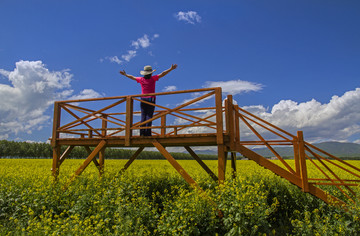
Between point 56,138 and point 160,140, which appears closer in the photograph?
point 160,140

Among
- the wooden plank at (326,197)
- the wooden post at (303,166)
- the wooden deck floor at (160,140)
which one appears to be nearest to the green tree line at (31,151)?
the wooden deck floor at (160,140)

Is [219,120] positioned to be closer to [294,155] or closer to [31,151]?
[294,155]

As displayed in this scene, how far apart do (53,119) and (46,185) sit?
2.45 m

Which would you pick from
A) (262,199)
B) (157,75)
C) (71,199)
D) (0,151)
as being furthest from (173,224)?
(0,151)

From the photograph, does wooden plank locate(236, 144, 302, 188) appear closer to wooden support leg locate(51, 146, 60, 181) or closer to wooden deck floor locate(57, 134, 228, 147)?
wooden deck floor locate(57, 134, 228, 147)

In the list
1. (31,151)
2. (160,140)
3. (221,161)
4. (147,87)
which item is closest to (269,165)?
(221,161)

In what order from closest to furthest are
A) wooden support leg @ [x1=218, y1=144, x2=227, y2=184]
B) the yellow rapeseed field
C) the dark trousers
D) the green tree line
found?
the yellow rapeseed field, wooden support leg @ [x1=218, y1=144, x2=227, y2=184], the dark trousers, the green tree line

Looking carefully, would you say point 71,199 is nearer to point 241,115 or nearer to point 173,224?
point 173,224

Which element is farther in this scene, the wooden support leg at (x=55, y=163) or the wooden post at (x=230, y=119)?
the wooden support leg at (x=55, y=163)

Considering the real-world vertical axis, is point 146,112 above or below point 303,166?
above

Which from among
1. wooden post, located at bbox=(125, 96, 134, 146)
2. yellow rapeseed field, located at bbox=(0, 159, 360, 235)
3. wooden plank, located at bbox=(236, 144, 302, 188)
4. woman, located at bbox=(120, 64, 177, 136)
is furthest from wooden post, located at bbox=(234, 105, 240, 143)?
wooden post, located at bbox=(125, 96, 134, 146)

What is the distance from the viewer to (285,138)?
22.8 feet

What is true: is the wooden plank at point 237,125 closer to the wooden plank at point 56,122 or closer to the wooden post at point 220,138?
the wooden post at point 220,138

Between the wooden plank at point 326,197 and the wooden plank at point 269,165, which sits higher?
the wooden plank at point 269,165
